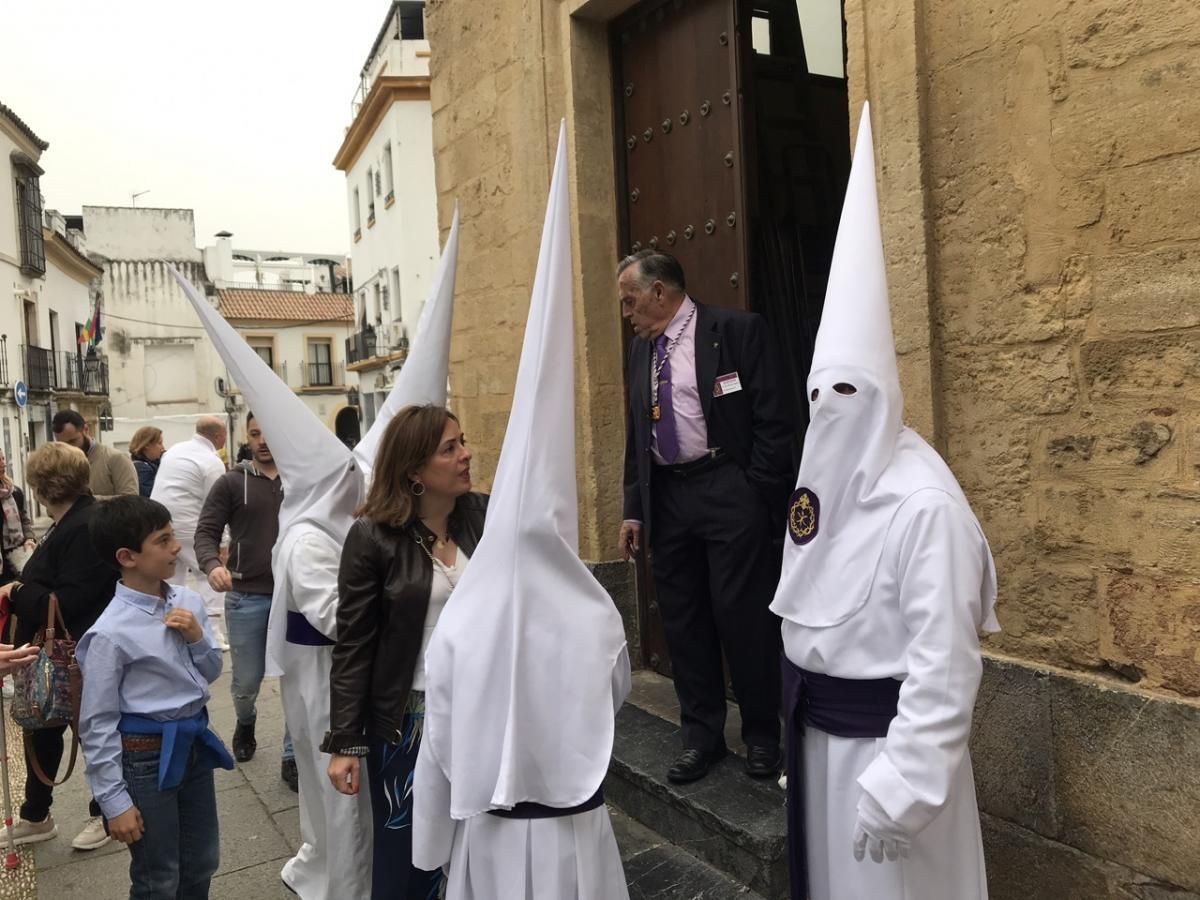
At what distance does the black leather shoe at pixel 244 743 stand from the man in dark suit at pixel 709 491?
2593mm

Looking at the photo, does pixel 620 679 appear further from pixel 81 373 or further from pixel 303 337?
pixel 303 337

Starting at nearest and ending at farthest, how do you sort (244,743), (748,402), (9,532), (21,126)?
1. (748,402)
2. (244,743)
3. (9,532)
4. (21,126)

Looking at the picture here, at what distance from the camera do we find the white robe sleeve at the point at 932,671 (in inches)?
72.7

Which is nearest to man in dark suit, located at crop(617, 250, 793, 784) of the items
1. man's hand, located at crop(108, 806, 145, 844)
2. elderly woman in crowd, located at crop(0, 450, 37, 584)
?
man's hand, located at crop(108, 806, 145, 844)

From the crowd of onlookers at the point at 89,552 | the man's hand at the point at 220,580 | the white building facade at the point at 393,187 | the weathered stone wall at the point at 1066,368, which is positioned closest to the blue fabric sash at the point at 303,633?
the crowd of onlookers at the point at 89,552

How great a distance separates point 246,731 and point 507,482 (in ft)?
12.7

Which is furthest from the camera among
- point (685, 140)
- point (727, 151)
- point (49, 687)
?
point (685, 140)

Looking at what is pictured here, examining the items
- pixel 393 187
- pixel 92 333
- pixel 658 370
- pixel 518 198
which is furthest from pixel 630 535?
pixel 92 333

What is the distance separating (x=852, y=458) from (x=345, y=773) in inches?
61.6

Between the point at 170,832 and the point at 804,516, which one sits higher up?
the point at 804,516

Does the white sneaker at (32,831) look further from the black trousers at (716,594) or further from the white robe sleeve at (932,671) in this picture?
the white robe sleeve at (932,671)

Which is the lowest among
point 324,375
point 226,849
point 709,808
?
point 226,849

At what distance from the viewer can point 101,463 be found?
661 cm

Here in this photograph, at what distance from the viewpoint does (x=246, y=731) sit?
204 inches
